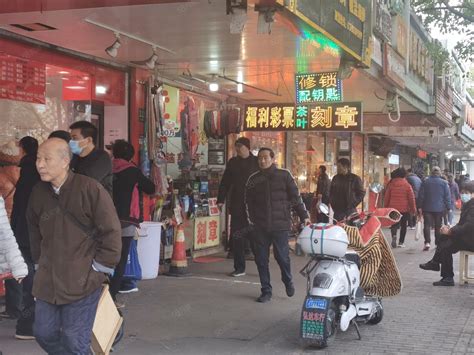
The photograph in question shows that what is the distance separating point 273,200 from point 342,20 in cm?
219

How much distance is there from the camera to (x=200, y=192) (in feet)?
36.8

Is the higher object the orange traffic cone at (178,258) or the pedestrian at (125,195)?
the pedestrian at (125,195)

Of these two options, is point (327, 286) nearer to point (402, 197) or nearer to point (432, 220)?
point (432, 220)

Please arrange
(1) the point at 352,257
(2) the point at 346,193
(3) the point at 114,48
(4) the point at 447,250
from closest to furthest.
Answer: (1) the point at 352,257 → (3) the point at 114,48 → (4) the point at 447,250 → (2) the point at 346,193

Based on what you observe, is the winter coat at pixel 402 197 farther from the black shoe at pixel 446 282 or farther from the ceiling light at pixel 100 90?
the ceiling light at pixel 100 90

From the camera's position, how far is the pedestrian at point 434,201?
12461mm

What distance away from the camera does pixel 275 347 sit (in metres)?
5.70

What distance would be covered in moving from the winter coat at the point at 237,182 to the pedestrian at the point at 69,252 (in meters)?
5.26

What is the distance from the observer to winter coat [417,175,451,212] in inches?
491

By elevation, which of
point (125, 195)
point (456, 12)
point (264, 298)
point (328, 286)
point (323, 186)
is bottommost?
point (264, 298)

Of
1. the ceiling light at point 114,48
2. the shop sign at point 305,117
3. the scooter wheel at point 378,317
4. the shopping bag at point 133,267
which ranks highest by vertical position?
the ceiling light at point 114,48

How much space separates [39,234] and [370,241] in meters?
3.46

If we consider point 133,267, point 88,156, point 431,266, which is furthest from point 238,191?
point 88,156

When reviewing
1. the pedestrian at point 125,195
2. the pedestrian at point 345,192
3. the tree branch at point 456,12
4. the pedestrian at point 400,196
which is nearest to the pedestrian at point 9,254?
the pedestrian at point 125,195
